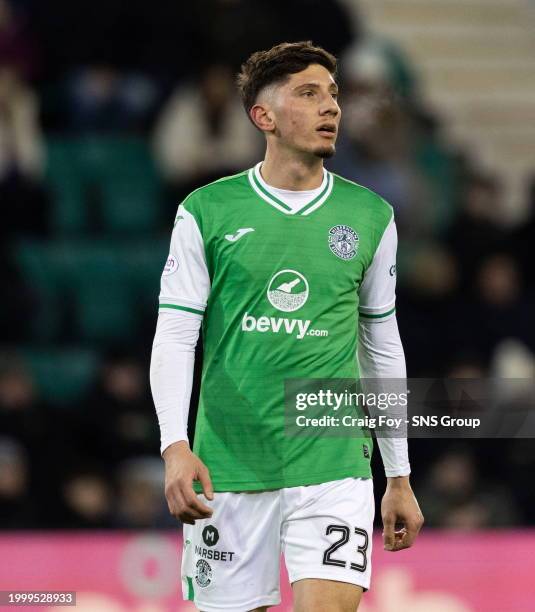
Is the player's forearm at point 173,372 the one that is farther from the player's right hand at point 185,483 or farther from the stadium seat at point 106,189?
the stadium seat at point 106,189

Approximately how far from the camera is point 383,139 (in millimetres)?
8898

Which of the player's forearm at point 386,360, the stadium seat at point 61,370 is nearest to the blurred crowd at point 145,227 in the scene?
the stadium seat at point 61,370

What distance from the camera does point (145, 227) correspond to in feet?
30.3

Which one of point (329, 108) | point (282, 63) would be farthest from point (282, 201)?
point (282, 63)

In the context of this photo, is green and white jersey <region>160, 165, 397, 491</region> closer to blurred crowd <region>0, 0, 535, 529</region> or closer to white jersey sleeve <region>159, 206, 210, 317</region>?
white jersey sleeve <region>159, 206, 210, 317</region>

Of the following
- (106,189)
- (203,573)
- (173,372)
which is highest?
(106,189)

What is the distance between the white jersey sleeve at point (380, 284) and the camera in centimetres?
439

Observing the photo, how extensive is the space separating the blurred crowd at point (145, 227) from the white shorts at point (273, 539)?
3.08 meters

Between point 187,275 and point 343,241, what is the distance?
1.54 feet

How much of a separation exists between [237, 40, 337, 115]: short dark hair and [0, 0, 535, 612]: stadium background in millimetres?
2460

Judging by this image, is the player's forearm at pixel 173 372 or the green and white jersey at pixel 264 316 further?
the green and white jersey at pixel 264 316

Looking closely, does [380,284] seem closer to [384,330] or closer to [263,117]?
[384,330]

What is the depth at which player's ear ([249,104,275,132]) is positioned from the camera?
4383mm

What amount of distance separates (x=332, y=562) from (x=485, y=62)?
25.7ft
